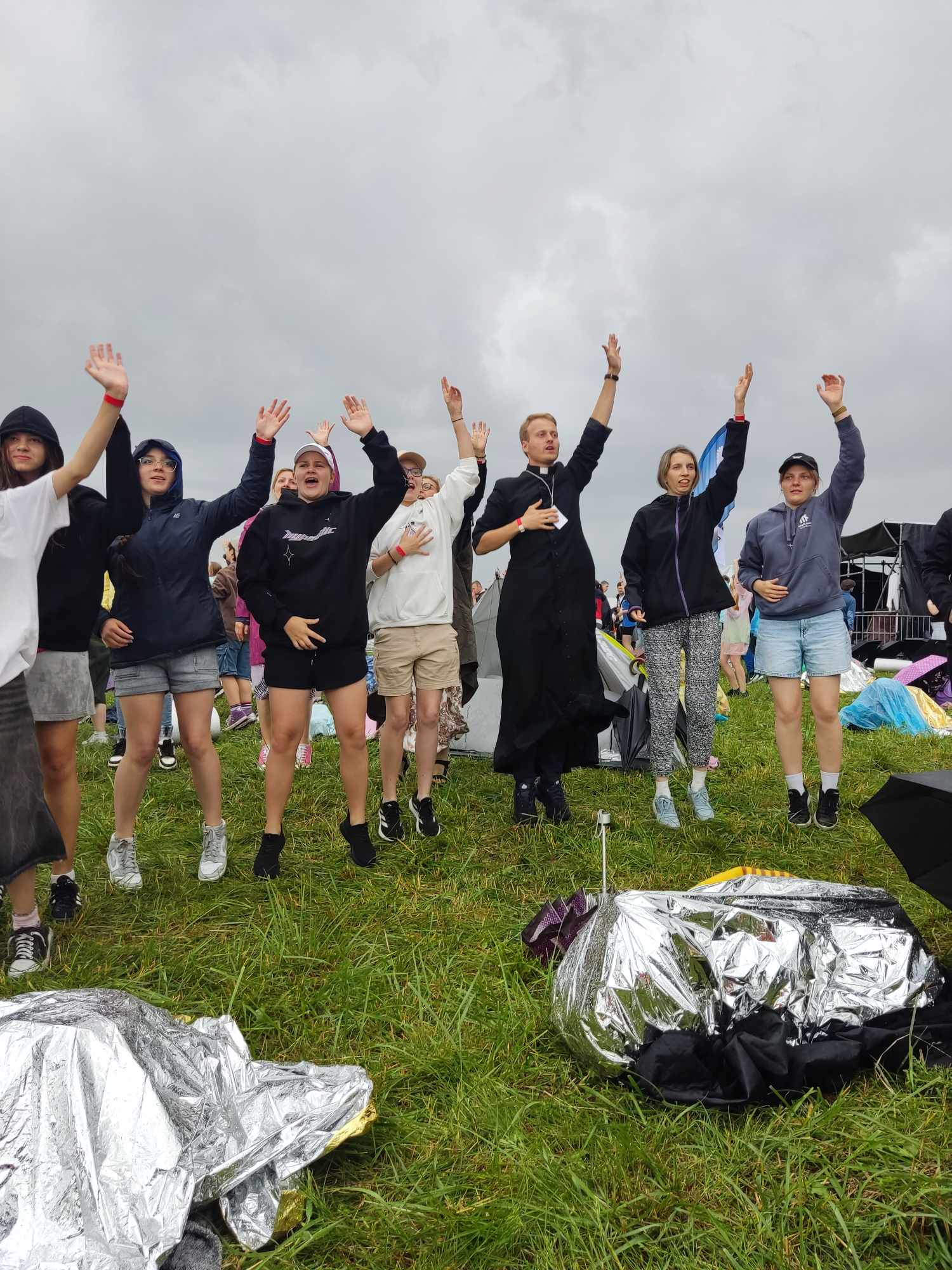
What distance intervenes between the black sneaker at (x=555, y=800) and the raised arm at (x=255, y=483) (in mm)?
2078

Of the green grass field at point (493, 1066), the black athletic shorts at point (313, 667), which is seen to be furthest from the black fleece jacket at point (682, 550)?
the black athletic shorts at point (313, 667)

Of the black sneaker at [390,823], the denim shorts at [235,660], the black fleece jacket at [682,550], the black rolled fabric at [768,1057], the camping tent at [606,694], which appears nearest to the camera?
the black rolled fabric at [768,1057]

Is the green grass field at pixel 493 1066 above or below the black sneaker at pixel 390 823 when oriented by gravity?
below

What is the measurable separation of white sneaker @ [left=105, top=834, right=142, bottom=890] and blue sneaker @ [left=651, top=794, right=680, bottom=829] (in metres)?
2.53

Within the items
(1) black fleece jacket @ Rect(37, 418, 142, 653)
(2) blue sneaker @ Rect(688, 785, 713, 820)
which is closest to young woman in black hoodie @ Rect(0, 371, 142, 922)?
(1) black fleece jacket @ Rect(37, 418, 142, 653)

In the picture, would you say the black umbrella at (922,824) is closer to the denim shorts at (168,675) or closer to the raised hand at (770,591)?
the raised hand at (770,591)

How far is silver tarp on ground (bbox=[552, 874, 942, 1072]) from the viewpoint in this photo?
1.99m

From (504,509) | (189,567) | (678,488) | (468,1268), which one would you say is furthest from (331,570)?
(468,1268)

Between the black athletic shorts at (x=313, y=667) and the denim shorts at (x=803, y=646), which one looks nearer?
the black athletic shorts at (x=313, y=667)

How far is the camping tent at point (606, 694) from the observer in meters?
5.87

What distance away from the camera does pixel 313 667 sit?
3.62 meters

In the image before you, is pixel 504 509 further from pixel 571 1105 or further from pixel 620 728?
pixel 571 1105

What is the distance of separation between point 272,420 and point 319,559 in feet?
2.06

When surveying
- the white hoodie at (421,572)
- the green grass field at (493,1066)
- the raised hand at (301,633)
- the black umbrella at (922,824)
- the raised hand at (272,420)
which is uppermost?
the raised hand at (272,420)
